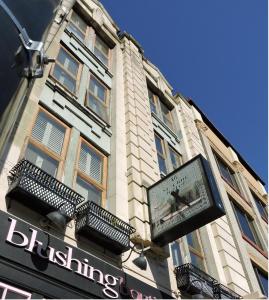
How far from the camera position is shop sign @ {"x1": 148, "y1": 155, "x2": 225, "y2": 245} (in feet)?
27.7

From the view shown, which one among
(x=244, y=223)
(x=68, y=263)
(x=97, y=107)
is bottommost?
(x=68, y=263)

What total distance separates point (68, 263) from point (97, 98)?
7.65m

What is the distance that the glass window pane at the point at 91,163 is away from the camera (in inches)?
382

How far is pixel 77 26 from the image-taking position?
54.5ft

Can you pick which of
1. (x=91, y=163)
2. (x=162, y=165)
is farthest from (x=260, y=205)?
(x=91, y=163)

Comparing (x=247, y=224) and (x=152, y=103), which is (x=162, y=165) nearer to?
(x=152, y=103)

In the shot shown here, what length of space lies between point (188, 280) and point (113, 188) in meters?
2.96

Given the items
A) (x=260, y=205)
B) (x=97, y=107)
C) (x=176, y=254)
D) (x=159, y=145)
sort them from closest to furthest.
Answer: (x=176, y=254)
(x=97, y=107)
(x=159, y=145)
(x=260, y=205)

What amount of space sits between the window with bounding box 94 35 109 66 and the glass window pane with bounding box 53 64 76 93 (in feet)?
13.4

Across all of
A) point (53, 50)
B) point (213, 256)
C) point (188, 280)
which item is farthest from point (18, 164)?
point (213, 256)

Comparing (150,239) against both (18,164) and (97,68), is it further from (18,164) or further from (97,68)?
(97,68)

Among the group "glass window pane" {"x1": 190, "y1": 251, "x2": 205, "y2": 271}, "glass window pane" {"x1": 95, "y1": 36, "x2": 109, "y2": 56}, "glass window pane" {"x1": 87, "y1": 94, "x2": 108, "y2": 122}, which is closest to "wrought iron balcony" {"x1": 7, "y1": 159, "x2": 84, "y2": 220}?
"glass window pane" {"x1": 87, "y1": 94, "x2": 108, "y2": 122}

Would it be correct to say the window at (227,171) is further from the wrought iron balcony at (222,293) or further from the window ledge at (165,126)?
the wrought iron balcony at (222,293)

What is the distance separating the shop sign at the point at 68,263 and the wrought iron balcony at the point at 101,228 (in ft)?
1.64
